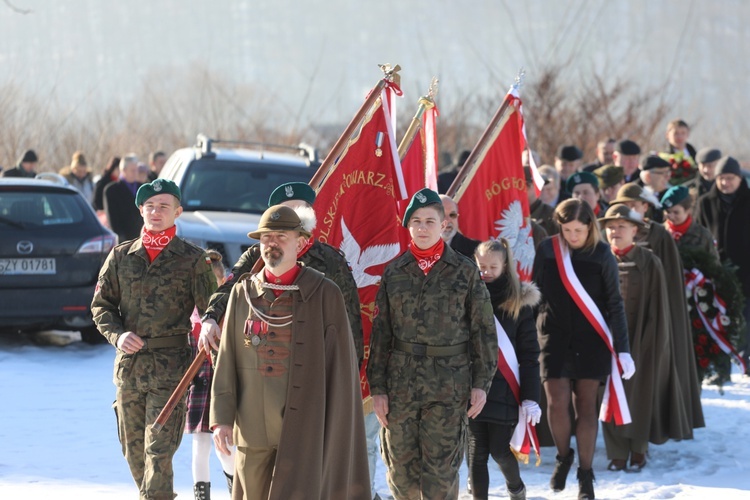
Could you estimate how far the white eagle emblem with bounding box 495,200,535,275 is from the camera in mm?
9070

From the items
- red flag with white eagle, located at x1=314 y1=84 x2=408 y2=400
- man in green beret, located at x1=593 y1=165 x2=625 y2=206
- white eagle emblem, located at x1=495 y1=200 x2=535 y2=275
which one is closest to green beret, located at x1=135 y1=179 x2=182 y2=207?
red flag with white eagle, located at x1=314 y1=84 x2=408 y2=400

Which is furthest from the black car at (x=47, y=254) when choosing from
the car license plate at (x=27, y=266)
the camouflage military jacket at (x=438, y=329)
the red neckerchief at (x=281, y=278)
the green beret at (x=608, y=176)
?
the red neckerchief at (x=281, y=278)

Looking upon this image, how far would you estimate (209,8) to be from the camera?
105625mm

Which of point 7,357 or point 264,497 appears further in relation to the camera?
point 7,357

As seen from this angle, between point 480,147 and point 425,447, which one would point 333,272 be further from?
point 480,147

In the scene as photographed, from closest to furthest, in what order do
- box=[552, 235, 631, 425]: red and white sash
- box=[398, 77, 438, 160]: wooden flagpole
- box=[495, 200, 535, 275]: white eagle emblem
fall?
box=[552, 235, 631, 425]: red and white sash
box=[398, 77, 438, 160]: wooden flagpole
box=[495, 200, 535, 275]: white eagle emblem

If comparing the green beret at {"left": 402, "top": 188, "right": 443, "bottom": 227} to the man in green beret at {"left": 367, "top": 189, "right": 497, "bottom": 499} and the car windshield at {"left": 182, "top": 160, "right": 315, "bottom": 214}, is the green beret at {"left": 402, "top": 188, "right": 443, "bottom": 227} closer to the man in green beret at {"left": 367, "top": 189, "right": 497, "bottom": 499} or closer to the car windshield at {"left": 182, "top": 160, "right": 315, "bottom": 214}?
the man in green beret at {"left": 367, "top": 189, "right": 497, "bottom": 499}

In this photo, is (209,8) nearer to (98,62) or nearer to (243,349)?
(98,62)

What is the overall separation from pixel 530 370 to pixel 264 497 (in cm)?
214

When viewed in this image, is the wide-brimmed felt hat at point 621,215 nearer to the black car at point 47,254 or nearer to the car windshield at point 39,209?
the black car at point 47,254

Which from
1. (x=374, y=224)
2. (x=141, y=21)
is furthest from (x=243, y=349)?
(x=141, y=21)

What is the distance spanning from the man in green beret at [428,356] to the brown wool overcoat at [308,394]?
683 millimetres

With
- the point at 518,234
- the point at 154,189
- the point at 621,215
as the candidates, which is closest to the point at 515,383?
Answer: the point at 518,234

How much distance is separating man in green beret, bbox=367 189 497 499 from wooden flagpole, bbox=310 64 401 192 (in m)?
0.93
